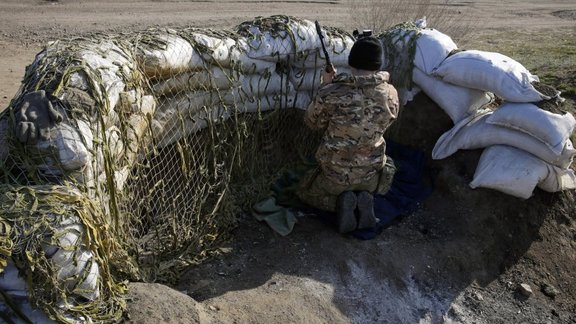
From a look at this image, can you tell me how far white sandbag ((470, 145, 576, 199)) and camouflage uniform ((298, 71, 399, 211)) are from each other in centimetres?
69

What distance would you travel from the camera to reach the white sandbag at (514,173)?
13.4ft

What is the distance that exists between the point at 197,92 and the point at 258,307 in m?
1.26

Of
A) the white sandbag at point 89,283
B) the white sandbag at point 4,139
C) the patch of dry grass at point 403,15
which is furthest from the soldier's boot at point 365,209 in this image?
the patch of dry grass at point 403,15

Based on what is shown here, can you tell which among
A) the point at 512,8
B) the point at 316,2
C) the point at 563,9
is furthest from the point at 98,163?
the point at 563,9

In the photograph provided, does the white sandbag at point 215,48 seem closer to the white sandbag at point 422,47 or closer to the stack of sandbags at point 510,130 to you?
the white sandbag at point 422,47

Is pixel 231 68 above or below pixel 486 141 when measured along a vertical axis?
above

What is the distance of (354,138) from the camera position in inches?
144

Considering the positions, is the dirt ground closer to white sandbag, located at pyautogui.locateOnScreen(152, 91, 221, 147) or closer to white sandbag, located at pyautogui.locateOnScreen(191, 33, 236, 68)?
white sandbag, located at pyautogui.locateOnScreen(152, 91, 221, 147)

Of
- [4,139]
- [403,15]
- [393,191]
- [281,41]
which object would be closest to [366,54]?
[281,41]

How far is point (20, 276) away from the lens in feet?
7.25

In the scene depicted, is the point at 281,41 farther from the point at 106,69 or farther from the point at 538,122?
the point at 538,122

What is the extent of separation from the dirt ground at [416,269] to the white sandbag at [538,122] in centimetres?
43

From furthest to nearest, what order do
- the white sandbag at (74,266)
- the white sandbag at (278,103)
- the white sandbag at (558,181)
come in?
1. the white sandbag at (558,181)
2. the white sandbag at (278,103)
3. the white sandbag at (74,266)

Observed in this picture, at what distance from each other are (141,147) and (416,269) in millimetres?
1793
